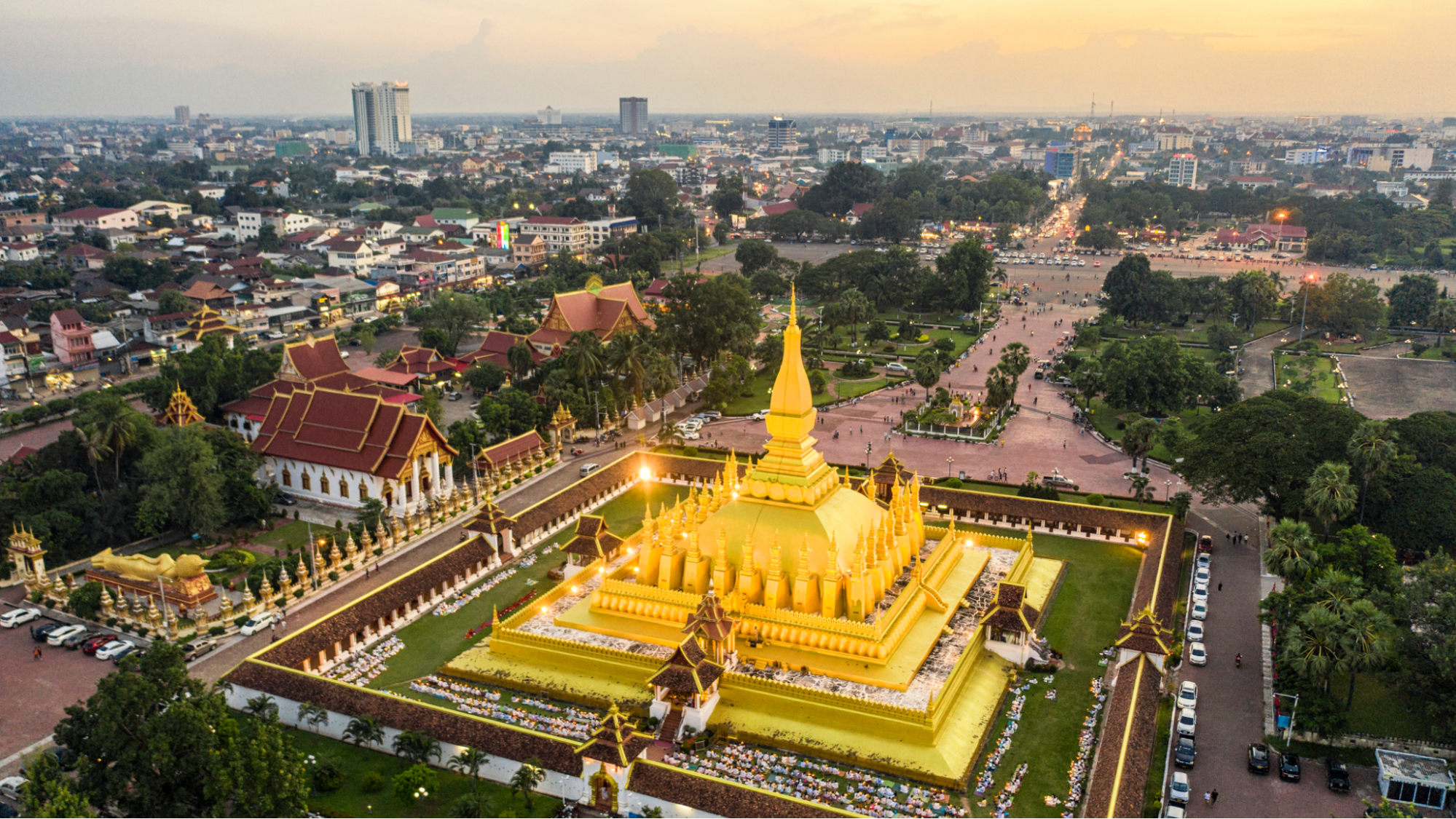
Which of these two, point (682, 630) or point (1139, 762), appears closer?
point (1139, 762)

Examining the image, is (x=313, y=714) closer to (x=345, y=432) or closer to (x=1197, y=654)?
(x=345, y=432)

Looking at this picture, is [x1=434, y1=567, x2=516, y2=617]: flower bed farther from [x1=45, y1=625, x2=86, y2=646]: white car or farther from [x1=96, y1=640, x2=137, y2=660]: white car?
[x1=45, y1=625, x2=86, y2=646]: white car

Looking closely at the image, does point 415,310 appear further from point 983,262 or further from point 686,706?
point 686,706

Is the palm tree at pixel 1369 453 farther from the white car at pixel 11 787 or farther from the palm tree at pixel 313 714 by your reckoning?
the white car at pixel 11 787

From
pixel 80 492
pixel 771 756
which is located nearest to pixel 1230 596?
pixel 771 756

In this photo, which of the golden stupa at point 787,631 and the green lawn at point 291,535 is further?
the green lawn at point 291,535

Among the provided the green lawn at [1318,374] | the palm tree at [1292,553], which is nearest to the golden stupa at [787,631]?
the palm tree at [1292,553]
